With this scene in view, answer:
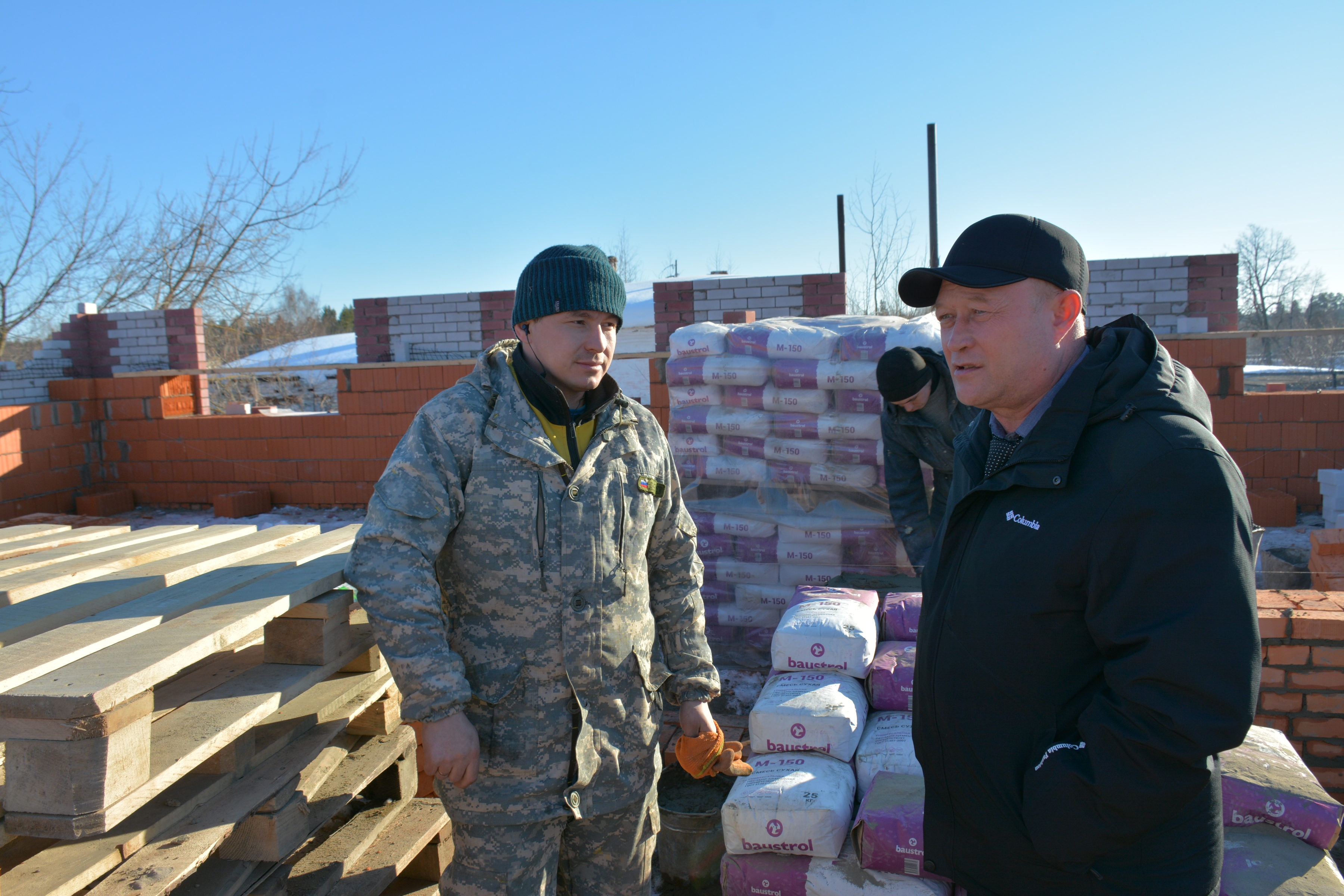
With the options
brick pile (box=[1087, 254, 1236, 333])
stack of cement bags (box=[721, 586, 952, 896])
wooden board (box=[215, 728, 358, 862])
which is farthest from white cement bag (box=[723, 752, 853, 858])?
brick pile (box=[1087, 254, 1236, 333])

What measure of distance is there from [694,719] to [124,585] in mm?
1527

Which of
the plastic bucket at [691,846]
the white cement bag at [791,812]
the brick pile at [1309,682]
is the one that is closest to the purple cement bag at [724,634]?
the plastic bucket at [691,846]

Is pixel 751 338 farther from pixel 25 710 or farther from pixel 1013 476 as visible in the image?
pixel 25 710

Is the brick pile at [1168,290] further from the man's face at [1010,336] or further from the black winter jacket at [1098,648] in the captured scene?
the black winter jacket at [1098,648]

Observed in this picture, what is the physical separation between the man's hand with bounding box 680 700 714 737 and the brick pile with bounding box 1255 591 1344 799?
2.39m

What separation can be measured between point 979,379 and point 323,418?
8.25 metres

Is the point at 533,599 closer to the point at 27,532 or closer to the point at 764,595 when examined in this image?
the point at 27,532

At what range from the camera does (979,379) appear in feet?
5.24

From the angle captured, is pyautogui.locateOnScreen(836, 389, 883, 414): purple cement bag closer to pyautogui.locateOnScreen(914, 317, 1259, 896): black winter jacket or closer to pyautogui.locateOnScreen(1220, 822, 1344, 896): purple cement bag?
pyautogui.locateOnScreen(1220, 822, 1344, 896): purple cement bag

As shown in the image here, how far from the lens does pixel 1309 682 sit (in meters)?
3.19

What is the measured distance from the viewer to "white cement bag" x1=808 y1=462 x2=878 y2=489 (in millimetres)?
4641

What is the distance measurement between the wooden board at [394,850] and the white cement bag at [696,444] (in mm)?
2832

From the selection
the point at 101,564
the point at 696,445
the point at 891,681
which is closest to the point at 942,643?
the point at 891,681

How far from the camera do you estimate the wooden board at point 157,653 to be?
51.1 inches
